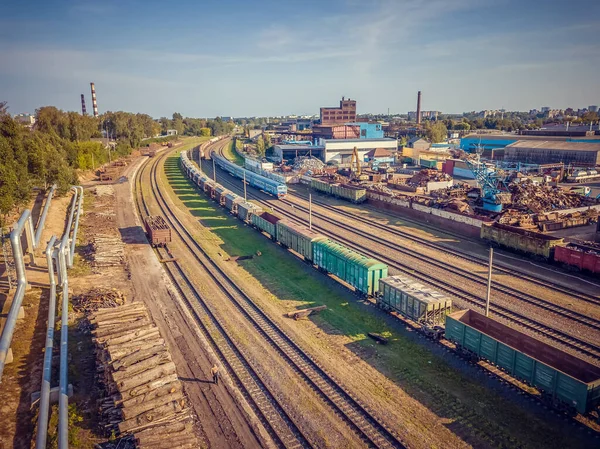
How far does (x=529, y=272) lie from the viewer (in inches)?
1387

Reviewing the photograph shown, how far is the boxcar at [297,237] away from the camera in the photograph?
3700 cm

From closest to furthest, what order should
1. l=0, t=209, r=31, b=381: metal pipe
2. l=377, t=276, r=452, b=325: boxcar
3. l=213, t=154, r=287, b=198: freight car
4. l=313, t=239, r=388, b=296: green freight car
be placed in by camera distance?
l=0, t=209, r=31, b=381: metal pipe
l=377, t=276, r=452, b=325: boxcar
l=313, t=239, r=388, b=296: green freight car
l=213, t=154, r=287, b=198: freight car

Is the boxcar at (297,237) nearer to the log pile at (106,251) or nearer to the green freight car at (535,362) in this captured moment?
the log pile at (106,251)

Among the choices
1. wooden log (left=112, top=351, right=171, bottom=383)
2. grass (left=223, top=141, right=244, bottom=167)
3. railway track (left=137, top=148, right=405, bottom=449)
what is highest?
grass (left=223, top=141, right=244, bottom=167)

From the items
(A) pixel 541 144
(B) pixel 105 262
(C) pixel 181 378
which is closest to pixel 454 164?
(A) pixel 541 144

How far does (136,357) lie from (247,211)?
110 ft

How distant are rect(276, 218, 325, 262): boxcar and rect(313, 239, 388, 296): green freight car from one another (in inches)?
40.1

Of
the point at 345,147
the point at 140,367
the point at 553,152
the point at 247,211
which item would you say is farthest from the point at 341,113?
the point at 140,367

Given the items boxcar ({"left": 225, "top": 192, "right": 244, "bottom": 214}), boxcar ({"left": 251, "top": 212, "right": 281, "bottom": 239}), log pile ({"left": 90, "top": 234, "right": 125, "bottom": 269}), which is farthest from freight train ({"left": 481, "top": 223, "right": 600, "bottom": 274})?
log pile ({"left": 90, "top": 234, "right": 125, "bottom": 269})

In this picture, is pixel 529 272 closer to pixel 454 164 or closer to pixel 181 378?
pixel 181 378

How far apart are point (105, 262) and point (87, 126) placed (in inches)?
3535

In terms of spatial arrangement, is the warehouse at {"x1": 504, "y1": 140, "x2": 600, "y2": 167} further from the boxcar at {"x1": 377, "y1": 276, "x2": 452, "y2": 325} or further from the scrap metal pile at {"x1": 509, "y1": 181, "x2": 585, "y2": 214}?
the boxcar at {"x1": 377, "y1": 276, "x2": 452, "y2": 325}

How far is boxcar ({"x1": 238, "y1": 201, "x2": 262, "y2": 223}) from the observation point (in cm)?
5137

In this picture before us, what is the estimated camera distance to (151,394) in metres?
17.8
